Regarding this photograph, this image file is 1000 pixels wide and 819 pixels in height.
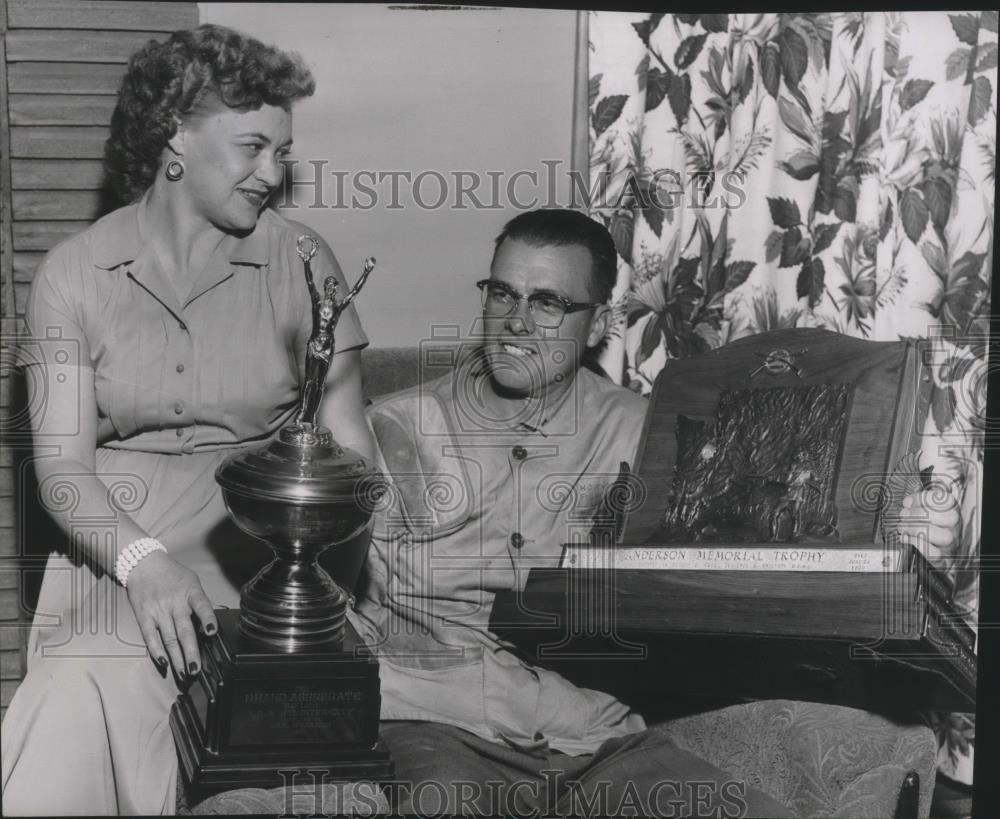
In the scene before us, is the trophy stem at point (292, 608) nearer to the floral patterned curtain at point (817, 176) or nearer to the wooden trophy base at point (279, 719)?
the wooden trophy base at point (279, 719)

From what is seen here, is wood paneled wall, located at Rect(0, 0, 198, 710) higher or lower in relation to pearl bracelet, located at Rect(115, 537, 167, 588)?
higher

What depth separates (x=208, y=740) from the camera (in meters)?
1.48

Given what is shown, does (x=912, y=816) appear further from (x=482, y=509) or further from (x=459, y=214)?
(x=459, y=214)

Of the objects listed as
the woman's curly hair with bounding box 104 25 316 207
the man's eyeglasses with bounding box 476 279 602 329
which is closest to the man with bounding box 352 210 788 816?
the man's eyeglasses with bounding box 476 279 602 329

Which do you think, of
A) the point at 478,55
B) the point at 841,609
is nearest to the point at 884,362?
the point at 841,609

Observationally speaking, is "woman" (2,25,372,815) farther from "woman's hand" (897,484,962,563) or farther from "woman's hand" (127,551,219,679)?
"woman's hand" (897,484,962,563)

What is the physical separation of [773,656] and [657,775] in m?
0.23

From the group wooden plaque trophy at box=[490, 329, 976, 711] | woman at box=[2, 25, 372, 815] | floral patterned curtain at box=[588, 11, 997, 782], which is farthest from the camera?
floral patterned curtain at box=[588, 11, 997, 782]

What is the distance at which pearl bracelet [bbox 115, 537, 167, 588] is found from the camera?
1.61 m

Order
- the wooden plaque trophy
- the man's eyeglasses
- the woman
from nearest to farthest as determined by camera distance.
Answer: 1. the wooden plaque trophy
2. the woman
3. the man's eyeglasses

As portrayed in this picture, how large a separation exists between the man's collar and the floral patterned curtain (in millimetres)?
556

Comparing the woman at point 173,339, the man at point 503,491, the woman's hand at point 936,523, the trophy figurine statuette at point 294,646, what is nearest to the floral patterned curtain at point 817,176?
the woman's hand at point 936,523

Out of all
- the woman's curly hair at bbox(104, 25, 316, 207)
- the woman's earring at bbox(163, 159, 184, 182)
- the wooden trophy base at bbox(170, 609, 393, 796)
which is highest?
the woman's curly hair at bbox(104, 25, 316, 207)

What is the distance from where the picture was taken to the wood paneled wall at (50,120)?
1.77m
